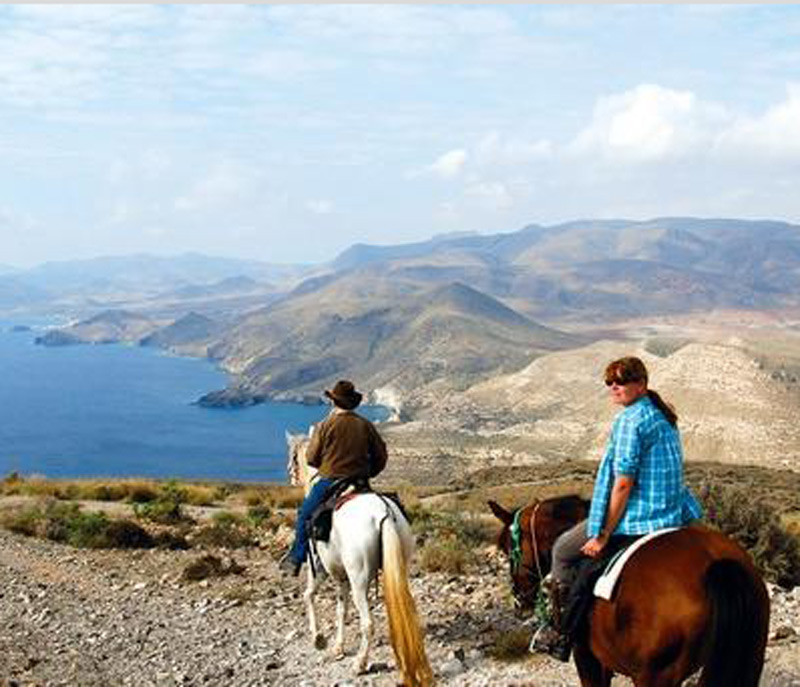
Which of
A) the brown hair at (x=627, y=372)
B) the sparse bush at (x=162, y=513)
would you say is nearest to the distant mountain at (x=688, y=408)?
the sparse bush at (x=162, y=513)

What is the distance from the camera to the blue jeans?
405 inches

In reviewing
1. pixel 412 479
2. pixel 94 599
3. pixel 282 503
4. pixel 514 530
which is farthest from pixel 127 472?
pixel 514 530

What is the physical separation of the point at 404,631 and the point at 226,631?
3690 mm

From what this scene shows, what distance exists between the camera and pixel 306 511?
411 inches

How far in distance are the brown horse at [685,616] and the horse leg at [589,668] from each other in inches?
6.8

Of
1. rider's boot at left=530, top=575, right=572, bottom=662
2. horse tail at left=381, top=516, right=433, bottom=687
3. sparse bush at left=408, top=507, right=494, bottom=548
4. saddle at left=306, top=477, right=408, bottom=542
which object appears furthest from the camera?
sparse bush at left=408, top=507, right=494, bottom=548

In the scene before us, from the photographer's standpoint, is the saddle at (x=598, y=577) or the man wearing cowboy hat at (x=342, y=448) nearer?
the saddle at (x=598, y=577)

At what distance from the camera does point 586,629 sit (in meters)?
6.87

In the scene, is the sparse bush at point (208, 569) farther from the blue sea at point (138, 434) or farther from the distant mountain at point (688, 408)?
the blue sea at point (138, 434)

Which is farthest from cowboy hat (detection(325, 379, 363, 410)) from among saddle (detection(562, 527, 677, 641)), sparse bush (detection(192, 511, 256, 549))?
sparse bush (detection(192, 511, 256, 549))

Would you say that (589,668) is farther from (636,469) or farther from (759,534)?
(759,534)

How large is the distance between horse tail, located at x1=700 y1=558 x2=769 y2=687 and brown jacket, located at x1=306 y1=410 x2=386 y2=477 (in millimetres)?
4946

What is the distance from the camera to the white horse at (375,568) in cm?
872

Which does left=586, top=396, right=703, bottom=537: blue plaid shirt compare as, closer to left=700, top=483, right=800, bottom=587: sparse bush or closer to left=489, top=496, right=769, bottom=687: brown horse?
left=489, top=496, right=769, bottom=687: brown horse
